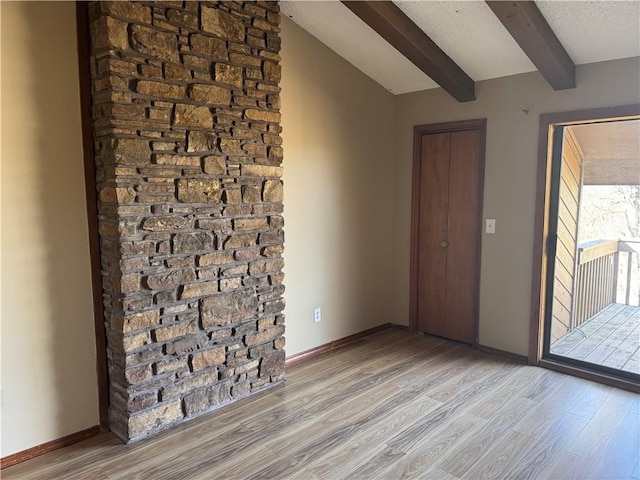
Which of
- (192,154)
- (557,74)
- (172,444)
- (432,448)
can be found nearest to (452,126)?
(557,74)

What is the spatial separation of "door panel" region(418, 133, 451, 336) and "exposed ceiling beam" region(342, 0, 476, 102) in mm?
464

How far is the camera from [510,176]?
3514 millimetres

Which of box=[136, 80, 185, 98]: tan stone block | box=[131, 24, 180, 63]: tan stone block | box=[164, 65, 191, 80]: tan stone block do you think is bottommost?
box=[136, 80, 185, 98]: tan stone block

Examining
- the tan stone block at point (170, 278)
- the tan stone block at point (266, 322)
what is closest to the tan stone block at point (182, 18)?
the tan stone block at point (170, 278)

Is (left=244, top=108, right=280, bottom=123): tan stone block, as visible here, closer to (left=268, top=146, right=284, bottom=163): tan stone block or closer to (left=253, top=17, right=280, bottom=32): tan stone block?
(left=268, top=146, right=284, bottom=163): tan stone block

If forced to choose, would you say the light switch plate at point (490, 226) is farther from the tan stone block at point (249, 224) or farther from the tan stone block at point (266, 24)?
the tan stone block at point (266, 24)

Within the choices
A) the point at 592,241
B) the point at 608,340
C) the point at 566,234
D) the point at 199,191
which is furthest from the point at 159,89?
the point at 608,340

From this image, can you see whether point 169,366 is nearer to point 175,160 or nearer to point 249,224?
point 249,224

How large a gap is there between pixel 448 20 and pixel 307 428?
8.77 feet

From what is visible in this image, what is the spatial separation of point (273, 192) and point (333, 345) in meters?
1.53

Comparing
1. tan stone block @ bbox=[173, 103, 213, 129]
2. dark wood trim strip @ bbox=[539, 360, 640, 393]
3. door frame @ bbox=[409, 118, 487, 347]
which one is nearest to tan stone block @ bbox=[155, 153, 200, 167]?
tan stone block @ bbox=[173, 103, 213, 129]

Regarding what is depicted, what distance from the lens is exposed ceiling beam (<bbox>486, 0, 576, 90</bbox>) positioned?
250cm

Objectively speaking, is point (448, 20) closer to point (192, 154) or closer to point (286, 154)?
point (286, 154)

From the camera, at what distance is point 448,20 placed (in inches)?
115
